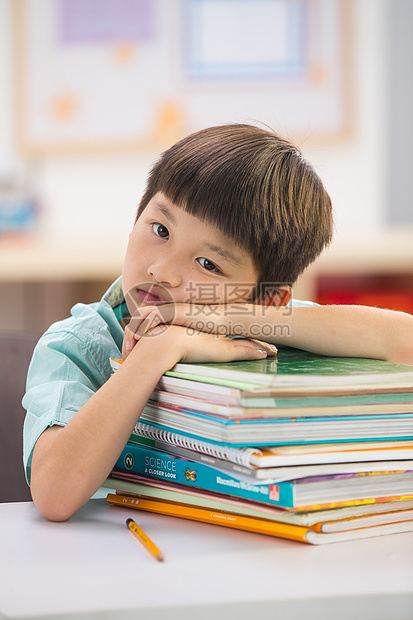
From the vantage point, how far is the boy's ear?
3.25 ft

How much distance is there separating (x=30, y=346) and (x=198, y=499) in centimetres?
53

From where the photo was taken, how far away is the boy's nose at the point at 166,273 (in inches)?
33.7

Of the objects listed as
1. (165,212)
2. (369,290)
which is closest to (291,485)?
(165,212)

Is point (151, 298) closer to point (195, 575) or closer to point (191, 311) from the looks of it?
point (191, 311)

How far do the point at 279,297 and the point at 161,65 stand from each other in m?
2.11

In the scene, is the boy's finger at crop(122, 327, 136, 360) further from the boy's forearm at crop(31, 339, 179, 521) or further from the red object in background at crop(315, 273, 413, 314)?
the red object in background at crop(315, 273, 413, 314)

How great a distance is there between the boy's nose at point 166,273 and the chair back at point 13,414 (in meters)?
0.33

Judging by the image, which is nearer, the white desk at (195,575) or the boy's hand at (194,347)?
the white desk at (195,575)

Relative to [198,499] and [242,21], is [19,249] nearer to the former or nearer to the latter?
[242,21]

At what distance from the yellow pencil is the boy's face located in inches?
11.9

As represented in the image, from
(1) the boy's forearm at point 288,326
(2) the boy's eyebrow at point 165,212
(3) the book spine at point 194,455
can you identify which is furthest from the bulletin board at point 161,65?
(3) the book spine at point 194,455

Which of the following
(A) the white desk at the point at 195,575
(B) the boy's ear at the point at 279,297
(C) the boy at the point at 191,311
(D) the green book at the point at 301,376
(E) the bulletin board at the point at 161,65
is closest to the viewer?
(A) the white desk at the point at 195,575

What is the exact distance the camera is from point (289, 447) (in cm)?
60

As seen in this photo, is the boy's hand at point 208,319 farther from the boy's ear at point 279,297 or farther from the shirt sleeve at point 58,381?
the boy's ear at point 279,297
